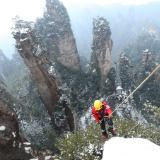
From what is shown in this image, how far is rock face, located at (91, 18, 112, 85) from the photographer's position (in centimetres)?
3338

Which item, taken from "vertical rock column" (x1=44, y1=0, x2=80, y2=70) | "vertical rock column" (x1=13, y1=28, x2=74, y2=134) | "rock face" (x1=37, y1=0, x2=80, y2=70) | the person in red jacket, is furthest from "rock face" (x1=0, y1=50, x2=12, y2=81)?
the person in red jacket

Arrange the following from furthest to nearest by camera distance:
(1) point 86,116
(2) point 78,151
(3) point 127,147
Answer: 1. (1) point 86,116
2. (2) point 78,151
3. (3) point 127,147

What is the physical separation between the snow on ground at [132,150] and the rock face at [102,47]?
2968cm

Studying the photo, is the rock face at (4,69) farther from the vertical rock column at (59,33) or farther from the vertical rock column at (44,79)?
the vertical rock column at (44,79)

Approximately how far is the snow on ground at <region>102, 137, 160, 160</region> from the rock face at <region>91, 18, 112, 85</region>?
29.7m

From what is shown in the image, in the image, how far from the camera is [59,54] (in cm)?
3822

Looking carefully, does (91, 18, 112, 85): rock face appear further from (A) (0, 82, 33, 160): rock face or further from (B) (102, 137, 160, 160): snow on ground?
(B) (102, 137, 160, 160): snow on ground

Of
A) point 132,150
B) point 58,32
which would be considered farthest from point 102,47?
point 132,150

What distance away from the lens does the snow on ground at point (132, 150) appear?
519 centimetres

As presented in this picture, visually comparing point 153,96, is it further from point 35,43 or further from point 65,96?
point 35,43

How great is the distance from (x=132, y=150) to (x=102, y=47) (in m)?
30.6

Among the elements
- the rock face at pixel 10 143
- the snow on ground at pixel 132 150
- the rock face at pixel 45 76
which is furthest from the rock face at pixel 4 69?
the snow on ground at pixel 132 150

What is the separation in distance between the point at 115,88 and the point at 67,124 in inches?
658

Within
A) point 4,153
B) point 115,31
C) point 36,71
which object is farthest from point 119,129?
point 115,31
